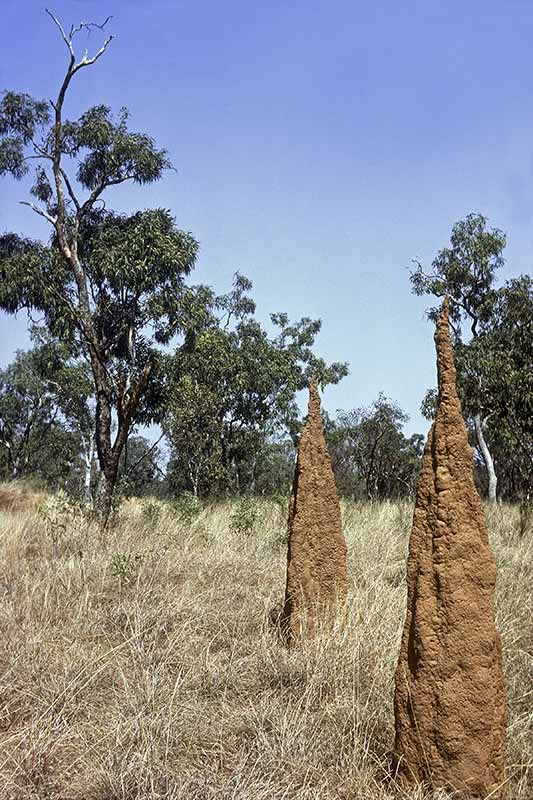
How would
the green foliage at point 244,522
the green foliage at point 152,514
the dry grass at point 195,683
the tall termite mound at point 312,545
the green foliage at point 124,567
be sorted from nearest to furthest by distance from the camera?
the dry grass at point 195,683 → the tall termite mound at point 312,545 → the green foliage at point 124,567 → the green foliage at point 244,522 → the green foliage at point 152,514

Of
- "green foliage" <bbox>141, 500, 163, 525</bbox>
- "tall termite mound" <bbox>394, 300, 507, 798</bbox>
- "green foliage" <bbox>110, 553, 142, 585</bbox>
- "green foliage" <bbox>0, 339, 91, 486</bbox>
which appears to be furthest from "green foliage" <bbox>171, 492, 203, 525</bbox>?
"green foliage" <bbox>0, 339, 91, 486</bbox>

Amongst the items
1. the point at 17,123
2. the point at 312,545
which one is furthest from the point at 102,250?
the point at 312,545

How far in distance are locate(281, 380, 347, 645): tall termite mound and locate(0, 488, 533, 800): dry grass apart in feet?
0.82

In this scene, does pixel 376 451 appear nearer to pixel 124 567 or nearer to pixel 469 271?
Answer: pixel 469 271

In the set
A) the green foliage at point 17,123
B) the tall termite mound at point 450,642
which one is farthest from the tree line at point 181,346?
the tall termite mound at point 450,642

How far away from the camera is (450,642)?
11.5ft

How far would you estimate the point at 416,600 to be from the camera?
143 inches

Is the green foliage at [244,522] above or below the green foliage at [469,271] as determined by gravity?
below

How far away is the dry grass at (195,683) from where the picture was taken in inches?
148

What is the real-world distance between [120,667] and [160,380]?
1697cm

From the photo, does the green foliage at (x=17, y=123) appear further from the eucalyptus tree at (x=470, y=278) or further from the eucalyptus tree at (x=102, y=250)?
the eucalyptus tree at (x=470, y=278)

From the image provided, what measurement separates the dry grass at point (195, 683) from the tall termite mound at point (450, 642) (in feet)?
0.94

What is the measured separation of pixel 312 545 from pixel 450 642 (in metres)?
2.56

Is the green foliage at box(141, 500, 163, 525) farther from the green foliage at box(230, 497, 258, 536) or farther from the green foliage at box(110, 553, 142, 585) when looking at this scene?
the green foliage at box(110, 553, 142, 585)
